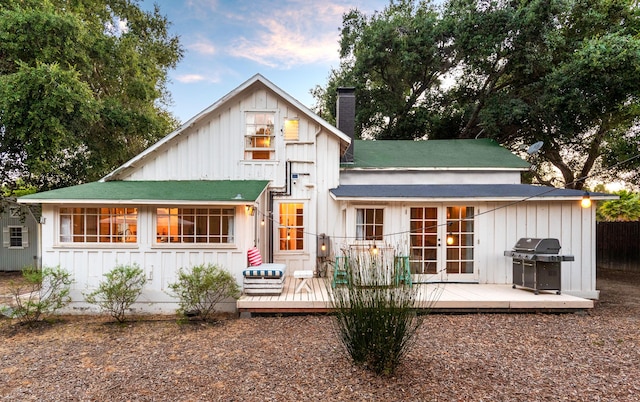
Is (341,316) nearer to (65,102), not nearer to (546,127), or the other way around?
(65,102)

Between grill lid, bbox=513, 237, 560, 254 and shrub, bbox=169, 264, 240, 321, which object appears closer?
shrub, bbox=169, 264, 240, 321

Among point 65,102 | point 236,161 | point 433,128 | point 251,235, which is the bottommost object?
point 251,235

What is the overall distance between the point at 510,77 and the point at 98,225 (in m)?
18.7

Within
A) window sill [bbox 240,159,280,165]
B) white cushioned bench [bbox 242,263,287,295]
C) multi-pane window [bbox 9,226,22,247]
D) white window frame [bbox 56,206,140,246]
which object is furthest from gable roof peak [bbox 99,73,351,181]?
multi-pane window [bbox 9,226,22,247]

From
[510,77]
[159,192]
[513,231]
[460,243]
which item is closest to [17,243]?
[159,192]

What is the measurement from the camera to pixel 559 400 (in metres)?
3.51

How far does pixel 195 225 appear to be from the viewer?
7.07m

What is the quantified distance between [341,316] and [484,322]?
355 centimetres

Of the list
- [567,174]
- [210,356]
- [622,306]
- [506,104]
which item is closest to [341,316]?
[210,356]

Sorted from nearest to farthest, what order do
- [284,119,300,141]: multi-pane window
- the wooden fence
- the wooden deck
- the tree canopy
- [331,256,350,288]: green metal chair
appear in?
[331,256,350,288]: green metal chair, the wooden deck, [284,119,300,141]: multi-pane window, the tree canopy, the wooden fence

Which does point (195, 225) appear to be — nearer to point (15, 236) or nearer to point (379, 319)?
point (379, 319)

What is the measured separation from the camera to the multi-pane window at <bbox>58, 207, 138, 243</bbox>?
695 centimetres

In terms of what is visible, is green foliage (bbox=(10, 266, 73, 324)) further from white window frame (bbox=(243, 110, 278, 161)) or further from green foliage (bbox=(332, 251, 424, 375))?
green foliage (bbox=(332, 251, 424, 375))

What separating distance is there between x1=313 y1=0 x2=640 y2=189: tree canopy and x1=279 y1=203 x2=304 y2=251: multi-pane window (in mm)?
10564
